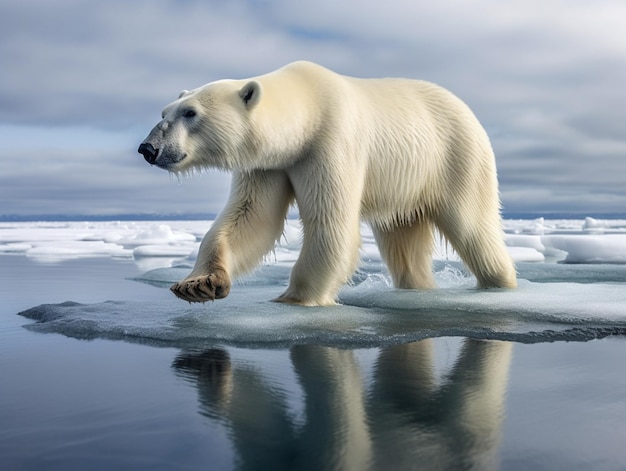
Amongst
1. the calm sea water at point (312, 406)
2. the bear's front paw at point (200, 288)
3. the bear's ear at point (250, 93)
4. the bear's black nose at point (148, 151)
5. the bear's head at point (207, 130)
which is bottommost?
the calm sea water at point (312, 406)

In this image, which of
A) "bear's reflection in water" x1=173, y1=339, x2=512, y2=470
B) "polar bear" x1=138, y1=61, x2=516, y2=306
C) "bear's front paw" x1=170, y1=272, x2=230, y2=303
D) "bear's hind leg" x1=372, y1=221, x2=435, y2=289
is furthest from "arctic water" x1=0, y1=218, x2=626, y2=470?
"bear's hind leg" x1=372, y1=221, x2=435, y2=289

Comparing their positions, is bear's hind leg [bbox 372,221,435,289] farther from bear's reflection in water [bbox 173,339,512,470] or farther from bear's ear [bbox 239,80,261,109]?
bear's reflection in water [bbox 173,339,512,470]

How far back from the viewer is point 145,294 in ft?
16.9

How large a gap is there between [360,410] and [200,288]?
1.76 m

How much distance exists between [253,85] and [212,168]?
0.53 metres

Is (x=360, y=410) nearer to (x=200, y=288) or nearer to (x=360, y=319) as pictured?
(x=360, y=319)

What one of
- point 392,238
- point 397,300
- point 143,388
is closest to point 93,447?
point 143,388

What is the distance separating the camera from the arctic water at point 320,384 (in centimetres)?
159

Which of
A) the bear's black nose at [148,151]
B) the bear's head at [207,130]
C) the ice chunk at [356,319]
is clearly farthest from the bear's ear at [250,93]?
the ice chunk at [356,319]

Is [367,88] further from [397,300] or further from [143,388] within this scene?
[143,388]

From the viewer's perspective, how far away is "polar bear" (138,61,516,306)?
3.87m

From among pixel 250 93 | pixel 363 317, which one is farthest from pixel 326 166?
pixel 363 317

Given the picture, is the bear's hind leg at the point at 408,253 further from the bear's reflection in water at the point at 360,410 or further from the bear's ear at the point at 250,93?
the bear's reflection in water at the point at 360,410

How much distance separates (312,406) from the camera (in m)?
1.96
